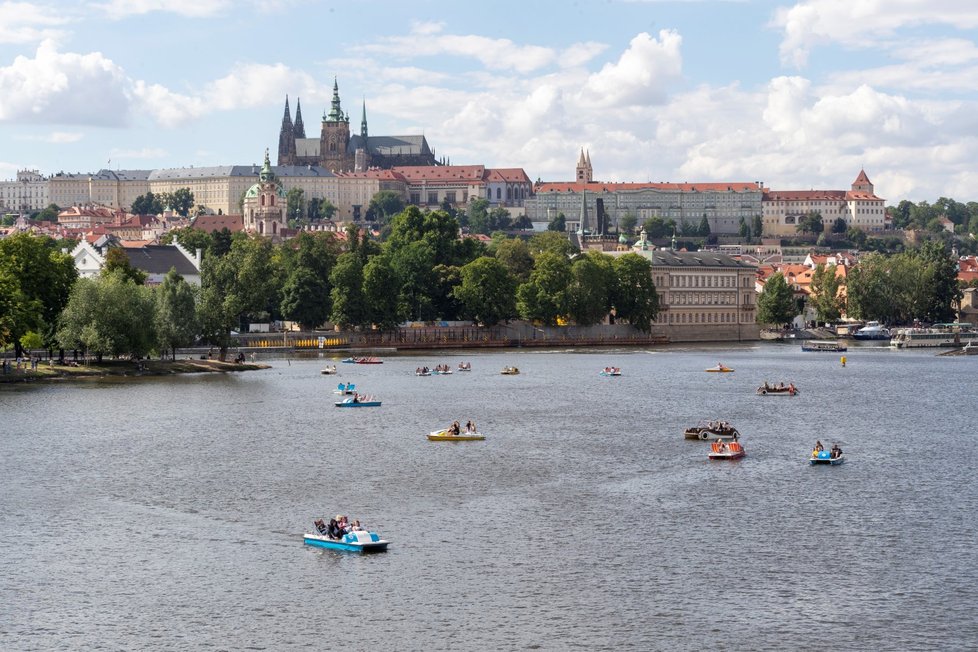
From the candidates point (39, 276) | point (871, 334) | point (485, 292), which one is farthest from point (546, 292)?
point (39, 276)

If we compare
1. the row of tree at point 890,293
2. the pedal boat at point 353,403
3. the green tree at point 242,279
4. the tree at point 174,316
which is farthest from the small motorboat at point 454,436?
the row of tree at point 890,293

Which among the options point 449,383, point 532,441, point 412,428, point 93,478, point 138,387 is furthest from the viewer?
point 449,383

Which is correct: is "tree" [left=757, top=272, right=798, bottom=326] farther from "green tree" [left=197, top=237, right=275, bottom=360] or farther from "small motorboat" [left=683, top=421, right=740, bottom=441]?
"small motorboat" [left=683, top=421, right=740, bottom=441]

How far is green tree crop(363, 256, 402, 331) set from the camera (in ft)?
450

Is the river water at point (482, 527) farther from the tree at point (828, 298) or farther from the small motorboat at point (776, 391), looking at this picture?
the tree at point (828, 298)

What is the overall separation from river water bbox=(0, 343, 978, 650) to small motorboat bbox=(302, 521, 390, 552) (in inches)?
16.2

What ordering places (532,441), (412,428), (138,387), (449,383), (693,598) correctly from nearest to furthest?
(693,598)
(532,441)
(412,428)
(138,387)
(449,383)

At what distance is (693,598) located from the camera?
123 ft

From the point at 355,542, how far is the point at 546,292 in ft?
359

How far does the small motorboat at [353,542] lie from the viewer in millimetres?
42219

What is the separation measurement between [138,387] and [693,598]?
5667 centimetres

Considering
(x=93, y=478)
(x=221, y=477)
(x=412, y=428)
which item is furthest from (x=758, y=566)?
(x=412, y=428)

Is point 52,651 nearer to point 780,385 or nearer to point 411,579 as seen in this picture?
point 411,579

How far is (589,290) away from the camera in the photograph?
154 m
